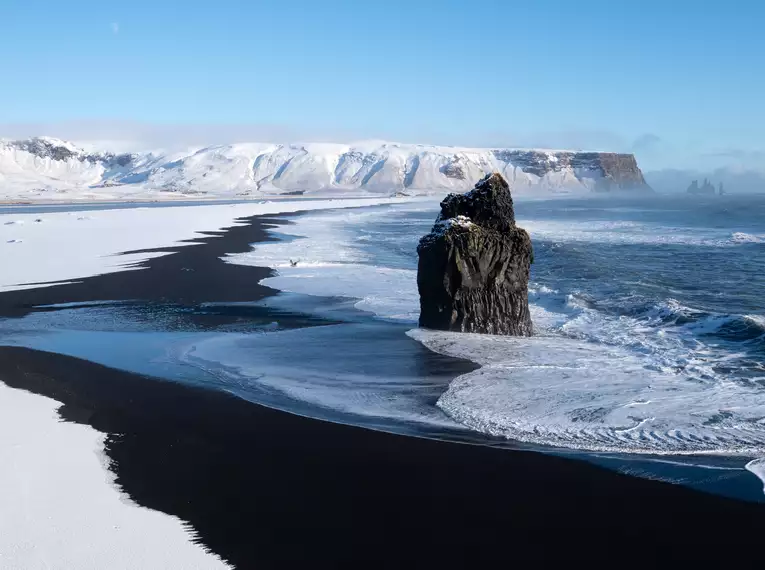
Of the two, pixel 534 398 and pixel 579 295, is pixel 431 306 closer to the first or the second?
Answer: pixel 534 398

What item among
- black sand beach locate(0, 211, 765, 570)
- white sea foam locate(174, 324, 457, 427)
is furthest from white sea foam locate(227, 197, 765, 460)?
black sand beach locate(0, 211, 765, 570)

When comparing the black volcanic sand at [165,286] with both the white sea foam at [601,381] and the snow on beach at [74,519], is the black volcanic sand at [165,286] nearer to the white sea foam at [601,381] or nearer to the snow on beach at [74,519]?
the white sea foam at [601,381]

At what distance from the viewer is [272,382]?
11836 millimetres

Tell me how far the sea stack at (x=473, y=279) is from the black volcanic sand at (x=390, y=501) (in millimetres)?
6727

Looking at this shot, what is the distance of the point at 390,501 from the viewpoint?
23.1 feet

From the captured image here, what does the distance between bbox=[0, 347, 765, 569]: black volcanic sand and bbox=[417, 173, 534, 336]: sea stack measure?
6.73 metres

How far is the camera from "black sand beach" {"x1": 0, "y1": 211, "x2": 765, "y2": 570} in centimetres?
605

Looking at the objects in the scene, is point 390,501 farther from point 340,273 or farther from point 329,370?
point 340,273

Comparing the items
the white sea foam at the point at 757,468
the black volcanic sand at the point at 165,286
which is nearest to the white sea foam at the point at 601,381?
the white sea foam at the point at 757,468

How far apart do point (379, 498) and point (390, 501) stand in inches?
5.1

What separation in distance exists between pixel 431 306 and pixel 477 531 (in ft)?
32.2

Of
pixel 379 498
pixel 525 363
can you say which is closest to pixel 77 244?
pixel 525 363

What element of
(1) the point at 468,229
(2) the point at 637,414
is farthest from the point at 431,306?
(2) the point at 637,414

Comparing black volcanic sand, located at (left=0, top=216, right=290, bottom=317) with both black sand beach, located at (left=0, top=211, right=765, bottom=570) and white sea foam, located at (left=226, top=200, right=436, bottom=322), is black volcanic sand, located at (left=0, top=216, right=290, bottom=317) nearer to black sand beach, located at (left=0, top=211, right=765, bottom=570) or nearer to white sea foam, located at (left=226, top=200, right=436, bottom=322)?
white sea foam, located at (left=226, top=200, right=436, bottom=322)
